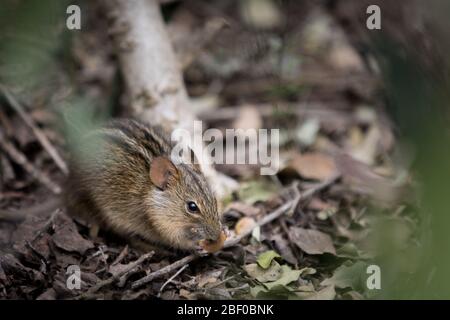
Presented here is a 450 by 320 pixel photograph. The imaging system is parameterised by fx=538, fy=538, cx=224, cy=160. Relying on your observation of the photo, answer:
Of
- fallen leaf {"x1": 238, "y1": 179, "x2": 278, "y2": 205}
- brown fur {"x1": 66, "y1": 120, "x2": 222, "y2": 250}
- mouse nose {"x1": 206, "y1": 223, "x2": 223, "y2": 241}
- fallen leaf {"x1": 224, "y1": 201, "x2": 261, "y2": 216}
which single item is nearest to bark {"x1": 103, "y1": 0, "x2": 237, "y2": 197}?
fallen leaf {"x1": 238, "y1": 179, "x2": 278, "y2": 205}

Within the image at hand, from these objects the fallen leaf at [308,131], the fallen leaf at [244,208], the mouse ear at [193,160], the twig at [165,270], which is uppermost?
the fallen leaf at [308,131]

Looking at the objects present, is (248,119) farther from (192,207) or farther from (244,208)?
(192,207)

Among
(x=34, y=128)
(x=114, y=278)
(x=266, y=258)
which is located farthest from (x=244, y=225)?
(x=34, y=128)

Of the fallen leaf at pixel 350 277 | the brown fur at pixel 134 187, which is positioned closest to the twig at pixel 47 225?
the brown fur at pixel 134 187

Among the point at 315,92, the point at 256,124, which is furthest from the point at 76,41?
the point at 315,92

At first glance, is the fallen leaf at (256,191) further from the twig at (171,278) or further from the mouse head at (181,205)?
the twig at (171,278)
